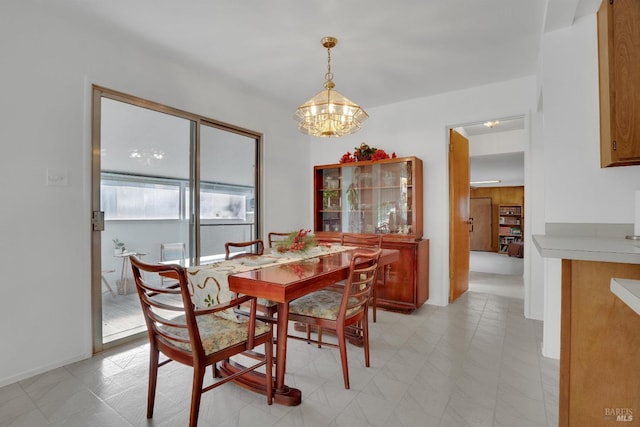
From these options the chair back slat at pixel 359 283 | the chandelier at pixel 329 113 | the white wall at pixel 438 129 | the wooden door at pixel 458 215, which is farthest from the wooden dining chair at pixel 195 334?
the wooden door at pixel 458 215

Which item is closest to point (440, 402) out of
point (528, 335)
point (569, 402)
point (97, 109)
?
point (569, 402)

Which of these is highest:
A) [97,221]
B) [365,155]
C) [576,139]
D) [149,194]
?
[365,155]

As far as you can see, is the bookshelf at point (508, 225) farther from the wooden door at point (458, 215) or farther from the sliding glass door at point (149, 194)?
the sliding glass door at point (149, 194)

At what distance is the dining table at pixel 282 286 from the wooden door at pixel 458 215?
2.23 m

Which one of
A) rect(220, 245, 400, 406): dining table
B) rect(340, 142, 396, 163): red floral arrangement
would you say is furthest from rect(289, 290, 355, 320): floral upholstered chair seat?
rect(340, 142, 396, 163): red floral arrangement

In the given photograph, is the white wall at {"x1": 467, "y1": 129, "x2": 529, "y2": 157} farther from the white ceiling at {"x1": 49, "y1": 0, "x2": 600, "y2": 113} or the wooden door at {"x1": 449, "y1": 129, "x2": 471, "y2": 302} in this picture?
the white ceiling at {"x1": 49, "y1": 0, "x2": 600, "y2": 113}

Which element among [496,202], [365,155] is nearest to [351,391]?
[365,155]

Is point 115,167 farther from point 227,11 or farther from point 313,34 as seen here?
point 313,34

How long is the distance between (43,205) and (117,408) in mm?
1444

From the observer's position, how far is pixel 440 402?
183 centimetres

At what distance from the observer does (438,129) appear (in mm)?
3832

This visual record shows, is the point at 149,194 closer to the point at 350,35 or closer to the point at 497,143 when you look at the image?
the point at 350,35
